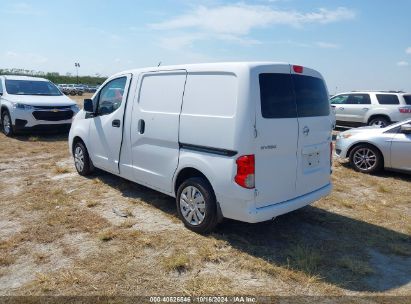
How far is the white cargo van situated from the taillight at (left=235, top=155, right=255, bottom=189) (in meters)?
0.01

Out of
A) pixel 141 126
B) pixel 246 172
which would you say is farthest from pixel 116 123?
pixel 246 172

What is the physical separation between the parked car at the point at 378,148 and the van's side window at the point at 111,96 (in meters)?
5.22

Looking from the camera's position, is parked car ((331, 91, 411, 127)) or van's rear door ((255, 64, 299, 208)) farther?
parked car ((331, 91, 411, 127))

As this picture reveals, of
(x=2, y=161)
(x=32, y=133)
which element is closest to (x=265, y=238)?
(x=2, y=161)

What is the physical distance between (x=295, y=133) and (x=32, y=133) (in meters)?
10.3

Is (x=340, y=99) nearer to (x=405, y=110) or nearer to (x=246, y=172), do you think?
(x=405, y=110)

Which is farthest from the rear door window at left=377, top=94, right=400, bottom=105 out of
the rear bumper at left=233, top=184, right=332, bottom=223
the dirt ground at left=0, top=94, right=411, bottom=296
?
the rear bumper at left=233, top=184, right=332, bottom=223

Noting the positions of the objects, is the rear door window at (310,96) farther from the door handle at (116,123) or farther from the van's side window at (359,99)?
the van's side window at (359,99)

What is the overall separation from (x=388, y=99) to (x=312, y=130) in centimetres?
1083

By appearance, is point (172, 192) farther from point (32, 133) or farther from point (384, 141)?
point (32, 133)

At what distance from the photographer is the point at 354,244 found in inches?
178

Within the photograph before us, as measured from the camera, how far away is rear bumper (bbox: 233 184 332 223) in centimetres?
402

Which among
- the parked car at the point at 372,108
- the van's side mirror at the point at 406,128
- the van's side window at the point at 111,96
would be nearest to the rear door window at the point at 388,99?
the parked car at the point at 372,108

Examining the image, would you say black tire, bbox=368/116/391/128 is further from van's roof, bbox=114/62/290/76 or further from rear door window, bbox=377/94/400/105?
van's roof, bbox=114/62/290/76
